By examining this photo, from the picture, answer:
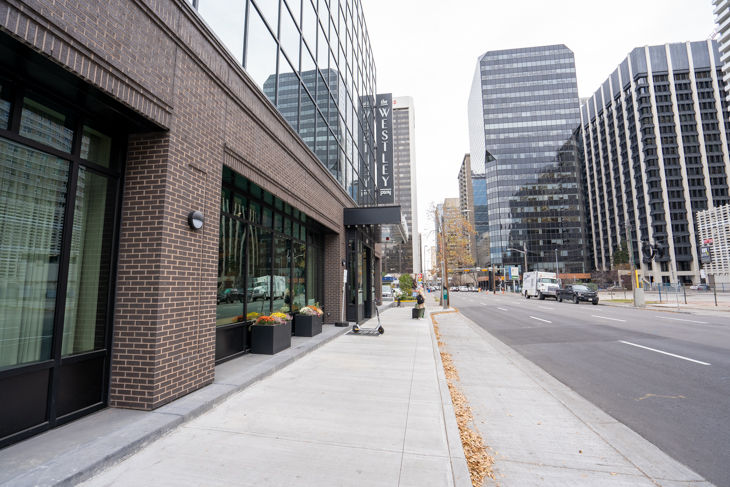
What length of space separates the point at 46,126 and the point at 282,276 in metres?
6.58

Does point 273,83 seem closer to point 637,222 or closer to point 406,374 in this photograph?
point 406,374

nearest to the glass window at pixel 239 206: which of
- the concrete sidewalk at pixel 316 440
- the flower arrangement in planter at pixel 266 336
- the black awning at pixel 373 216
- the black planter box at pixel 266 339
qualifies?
the flower arrangement in planter at pixel 266 336

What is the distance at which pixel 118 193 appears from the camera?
448cm

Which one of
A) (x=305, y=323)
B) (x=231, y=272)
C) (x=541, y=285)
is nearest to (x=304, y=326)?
(x=305, y=323)

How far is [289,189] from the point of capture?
8.41 meters

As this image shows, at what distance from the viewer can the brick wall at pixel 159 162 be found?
3.41m

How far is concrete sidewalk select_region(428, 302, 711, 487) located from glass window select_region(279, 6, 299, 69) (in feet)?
29.4

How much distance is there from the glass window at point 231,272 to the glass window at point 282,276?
5.43 feet

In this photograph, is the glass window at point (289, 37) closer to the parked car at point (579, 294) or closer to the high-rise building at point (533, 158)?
the parked car at point (579, 294)

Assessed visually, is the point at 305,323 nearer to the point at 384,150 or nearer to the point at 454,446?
the point at 454,446

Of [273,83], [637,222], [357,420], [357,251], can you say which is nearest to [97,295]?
[357,420]

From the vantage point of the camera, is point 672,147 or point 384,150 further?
point 672,147

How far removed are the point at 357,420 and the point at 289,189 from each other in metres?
5.78

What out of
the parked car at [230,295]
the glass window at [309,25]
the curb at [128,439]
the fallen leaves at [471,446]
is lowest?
the fallen leaves at [471,446]
